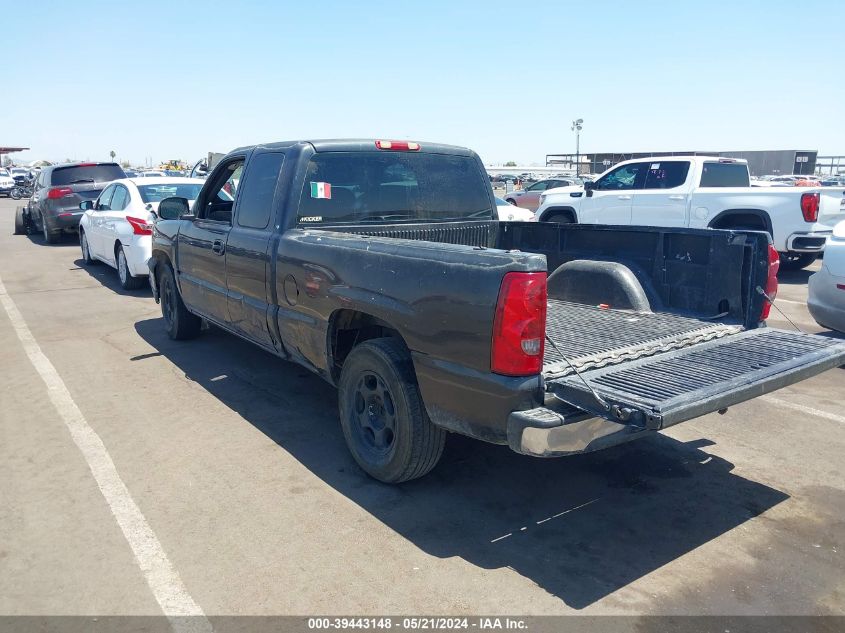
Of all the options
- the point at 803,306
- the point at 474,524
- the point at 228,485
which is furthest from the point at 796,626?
the point at 803,306

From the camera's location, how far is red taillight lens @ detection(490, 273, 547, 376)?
10.4 feet

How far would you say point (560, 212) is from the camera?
47.1 ft

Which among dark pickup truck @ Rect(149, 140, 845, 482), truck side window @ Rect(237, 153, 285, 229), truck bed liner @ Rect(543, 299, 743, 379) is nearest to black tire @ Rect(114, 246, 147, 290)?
dark pickup truck @ Rect(149, 140, 845, 482)

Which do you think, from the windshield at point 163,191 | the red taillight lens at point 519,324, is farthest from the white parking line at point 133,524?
the windshield at point 163,191

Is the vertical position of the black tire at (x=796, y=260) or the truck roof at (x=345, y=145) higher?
the truck roof at (x=345, y=145)

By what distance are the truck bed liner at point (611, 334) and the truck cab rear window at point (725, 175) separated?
856cm

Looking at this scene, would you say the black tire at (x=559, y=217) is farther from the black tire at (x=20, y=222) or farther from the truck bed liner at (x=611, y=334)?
the black tire at (x=20, y=222)

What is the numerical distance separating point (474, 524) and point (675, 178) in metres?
10.3

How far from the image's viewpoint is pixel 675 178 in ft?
40.8

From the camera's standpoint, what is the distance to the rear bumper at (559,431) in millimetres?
3070

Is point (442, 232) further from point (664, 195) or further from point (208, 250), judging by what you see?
point (664, 195)

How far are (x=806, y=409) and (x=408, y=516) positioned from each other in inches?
138

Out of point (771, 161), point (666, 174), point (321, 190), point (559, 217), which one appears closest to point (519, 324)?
point (321, 190)

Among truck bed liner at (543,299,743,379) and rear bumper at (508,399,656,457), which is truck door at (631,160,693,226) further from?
rear bumper at (508,399,656,457)
